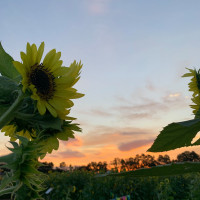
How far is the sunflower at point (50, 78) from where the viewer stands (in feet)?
2.32

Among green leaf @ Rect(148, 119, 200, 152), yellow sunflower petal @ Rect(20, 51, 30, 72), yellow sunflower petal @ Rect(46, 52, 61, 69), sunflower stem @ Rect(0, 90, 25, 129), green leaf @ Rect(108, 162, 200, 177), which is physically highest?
yellow sunflower petal @ Rect(46, 52, 61, 69)

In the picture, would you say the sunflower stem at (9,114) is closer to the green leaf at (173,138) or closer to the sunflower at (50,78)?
the sunflower at (50,78)

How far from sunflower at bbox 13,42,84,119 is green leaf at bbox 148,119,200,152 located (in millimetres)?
332

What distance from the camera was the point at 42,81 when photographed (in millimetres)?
763

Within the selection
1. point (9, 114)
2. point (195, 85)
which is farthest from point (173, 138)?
point (195, 85)

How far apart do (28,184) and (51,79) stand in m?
0.32

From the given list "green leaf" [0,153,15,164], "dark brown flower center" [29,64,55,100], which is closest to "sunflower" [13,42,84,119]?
"dark brown flower center" [29,64,55,100]

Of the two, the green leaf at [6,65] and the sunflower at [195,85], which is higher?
the sunflower at [195,85]

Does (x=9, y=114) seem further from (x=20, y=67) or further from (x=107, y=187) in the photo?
(x=107, y=187)

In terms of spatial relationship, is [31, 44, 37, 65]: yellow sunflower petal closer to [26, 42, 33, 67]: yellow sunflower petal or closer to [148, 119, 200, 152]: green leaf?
[26, 42, 33, 67]: yellow sunflower petal

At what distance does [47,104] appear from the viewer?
0.70m

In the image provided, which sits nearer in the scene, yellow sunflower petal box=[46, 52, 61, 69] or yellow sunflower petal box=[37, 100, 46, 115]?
yellow sunflower petal box=[37, 100, 46, 115]

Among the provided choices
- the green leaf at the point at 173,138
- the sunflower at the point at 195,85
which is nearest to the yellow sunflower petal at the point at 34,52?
the green leaf at the point at 173,138

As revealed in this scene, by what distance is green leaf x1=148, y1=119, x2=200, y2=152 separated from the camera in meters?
0.40
